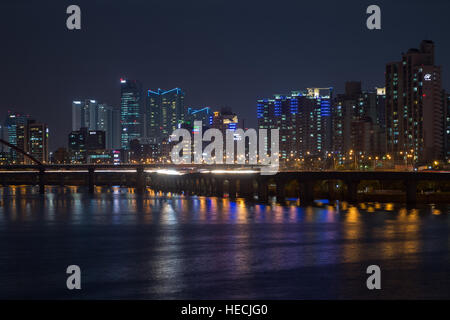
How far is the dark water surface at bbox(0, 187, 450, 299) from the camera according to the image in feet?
105

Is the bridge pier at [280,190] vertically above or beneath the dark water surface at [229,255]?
above

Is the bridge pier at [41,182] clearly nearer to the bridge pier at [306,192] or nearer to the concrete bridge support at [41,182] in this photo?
the concrete bridge support at [41,182]

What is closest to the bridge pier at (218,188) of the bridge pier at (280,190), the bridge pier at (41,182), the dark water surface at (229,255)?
the bridge pier at (280,190)

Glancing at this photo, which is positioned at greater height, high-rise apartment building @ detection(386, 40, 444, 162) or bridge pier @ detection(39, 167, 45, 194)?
high-rise apartment building @ detection(386, 40, 444, 162)

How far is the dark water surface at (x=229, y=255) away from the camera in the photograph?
3197 centimetres

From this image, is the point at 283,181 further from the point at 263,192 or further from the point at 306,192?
the point at 306,192

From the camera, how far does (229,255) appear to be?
43.3 meters

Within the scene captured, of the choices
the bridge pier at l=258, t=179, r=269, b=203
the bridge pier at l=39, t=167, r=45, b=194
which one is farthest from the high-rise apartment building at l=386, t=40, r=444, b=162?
the bridge pier at l=39, t=167, r=45, b=194

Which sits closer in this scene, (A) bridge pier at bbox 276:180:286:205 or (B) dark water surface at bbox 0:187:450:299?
(B) dark water surface at bbox 0:187:450:299

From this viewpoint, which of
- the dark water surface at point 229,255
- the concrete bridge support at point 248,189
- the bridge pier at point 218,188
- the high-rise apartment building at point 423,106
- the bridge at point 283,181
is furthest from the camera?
the high-rise apartment building at point 423,106

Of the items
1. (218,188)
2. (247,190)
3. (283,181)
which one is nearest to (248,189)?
(247,190)

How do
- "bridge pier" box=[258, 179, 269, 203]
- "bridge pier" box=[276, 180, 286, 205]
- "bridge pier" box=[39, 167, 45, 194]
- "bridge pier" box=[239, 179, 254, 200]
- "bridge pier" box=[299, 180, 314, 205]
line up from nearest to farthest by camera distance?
"bridge pier" box=[299, 180, 314, 205] → "bridge pier" box=[276, 180, 286, 205] → "bridge pier" box=[258, 179, 269, 203] → "bridge pier" box=[239, 179, 254, 200] → "bridge pier" box=[39, 167, 45, 194]

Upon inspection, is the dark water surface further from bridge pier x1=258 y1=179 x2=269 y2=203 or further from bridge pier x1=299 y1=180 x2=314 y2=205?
bridge pier x1=258 y1=179 x2=269 y2=203

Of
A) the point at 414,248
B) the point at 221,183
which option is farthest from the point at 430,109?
the point at 414,248
